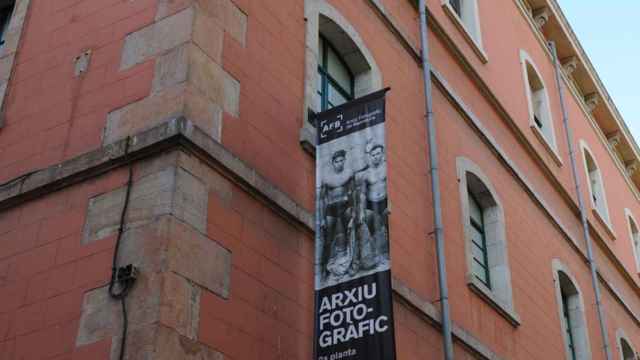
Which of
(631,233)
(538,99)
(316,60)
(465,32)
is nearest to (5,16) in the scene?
(316,60)

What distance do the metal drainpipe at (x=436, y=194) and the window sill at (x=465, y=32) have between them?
1.21 meters

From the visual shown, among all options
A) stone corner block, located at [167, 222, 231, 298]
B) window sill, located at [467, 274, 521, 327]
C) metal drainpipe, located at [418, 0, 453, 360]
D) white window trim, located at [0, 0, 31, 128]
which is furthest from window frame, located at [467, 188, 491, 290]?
white window trim, located at [0, 0, 31, 128]

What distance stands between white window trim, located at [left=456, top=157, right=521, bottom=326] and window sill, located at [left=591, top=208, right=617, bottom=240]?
634 cm

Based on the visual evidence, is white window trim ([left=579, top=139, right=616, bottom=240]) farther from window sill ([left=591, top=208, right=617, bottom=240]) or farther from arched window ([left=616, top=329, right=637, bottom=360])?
arched window ([left=616, top=329, right=637, bottom=360])

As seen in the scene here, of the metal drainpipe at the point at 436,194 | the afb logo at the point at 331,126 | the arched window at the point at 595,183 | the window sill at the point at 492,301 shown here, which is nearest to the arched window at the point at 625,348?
the arched window at the point at 595,183

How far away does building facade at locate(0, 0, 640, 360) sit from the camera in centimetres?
741

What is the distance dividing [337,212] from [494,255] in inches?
227

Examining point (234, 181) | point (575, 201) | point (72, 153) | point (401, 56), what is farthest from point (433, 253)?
point (575, 201)

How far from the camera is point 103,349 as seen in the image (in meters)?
6.99

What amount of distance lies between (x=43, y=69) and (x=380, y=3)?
482 cm

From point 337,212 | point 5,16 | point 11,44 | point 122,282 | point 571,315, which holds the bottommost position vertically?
point 122,282

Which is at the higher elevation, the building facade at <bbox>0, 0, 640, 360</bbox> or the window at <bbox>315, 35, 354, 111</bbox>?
the window at <bbox>315, 35, 354, 111</bbox>

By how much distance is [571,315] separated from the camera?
1628cm

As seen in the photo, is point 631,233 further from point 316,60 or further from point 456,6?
point 316,60
